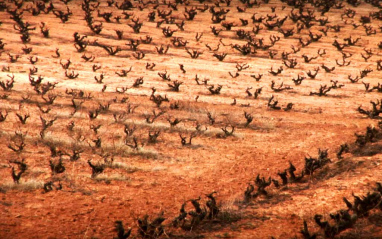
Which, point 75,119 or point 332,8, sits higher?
point 332,8

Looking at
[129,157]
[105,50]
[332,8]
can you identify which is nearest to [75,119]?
[129,157]

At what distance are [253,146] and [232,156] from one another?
0.59m

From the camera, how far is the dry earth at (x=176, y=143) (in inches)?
161

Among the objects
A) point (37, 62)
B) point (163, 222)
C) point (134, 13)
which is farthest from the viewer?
point (134, 13)

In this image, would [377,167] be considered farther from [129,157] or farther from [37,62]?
[37,62]

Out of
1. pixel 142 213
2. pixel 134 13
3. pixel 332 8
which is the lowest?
pixel 142 213

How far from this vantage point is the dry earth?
4.09 metres

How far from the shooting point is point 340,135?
6727 millimetres

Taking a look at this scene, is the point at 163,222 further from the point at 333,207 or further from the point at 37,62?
the point at 37,62

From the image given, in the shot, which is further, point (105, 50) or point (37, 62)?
point (105, 50)

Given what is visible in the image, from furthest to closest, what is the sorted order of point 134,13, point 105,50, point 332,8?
1. point 332,8
2. point 134,13
3. point 105,50

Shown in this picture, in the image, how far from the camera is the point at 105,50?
12.5 metres

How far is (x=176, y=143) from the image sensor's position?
646cm

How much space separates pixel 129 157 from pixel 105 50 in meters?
7.50
